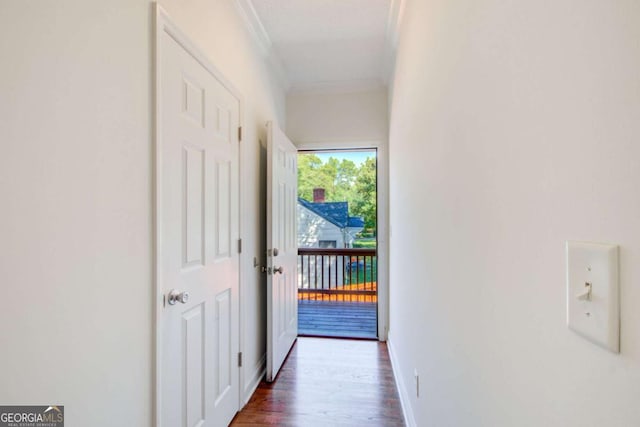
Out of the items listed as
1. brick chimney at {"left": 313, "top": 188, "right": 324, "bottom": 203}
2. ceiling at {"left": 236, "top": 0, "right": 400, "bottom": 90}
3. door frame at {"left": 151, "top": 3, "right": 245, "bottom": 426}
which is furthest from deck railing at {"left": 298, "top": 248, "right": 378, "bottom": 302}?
door frame at {"left": 151, "top": 3, "right": 245, "bottom": 426}

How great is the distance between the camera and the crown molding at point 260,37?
203 centimetres

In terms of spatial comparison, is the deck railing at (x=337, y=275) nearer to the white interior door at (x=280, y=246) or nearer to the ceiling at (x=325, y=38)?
the white interior door at (x=280, y=246)

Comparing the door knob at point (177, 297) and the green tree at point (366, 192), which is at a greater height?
the green tree at point (366, 192)

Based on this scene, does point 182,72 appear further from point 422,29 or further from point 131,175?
point 422,29

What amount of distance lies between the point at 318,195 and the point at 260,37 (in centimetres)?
279

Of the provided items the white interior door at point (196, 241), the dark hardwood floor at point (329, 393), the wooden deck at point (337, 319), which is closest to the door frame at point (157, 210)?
the white interior door at point (196, 241)

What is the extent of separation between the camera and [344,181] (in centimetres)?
479

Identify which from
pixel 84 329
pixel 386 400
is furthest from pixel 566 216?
pixel 386 400

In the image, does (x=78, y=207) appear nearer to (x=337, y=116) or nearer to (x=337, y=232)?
(x=337, y=116)

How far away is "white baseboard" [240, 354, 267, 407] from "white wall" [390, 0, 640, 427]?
137 cm

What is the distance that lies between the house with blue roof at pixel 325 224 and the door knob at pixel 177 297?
3.49 m

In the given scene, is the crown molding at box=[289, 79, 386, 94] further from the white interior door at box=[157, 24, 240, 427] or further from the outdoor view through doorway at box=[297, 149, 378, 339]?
the white interior door at box=[157, 24, 240, 427]

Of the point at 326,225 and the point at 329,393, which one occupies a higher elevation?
the point at 326,225

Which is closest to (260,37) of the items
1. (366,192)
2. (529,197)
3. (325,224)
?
(529,197)
